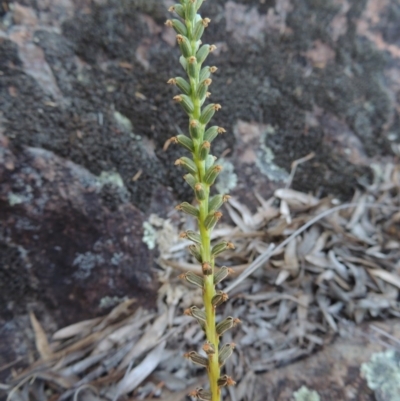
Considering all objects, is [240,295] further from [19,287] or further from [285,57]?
[285,57]

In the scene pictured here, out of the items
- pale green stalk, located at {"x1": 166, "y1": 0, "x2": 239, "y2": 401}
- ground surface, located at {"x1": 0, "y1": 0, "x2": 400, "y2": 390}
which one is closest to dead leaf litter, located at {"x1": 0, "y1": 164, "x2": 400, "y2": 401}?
ground surface, located at {"x1": 0, "y1": 0, "x2": 400, "y2": 390}

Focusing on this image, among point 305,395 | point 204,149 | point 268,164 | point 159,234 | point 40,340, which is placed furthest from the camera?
point 268,164

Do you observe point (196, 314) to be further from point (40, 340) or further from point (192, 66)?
point (40, 340)

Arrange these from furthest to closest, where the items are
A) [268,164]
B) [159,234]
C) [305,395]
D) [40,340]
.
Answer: [268,164], [159,234], [40,340], [305,395]

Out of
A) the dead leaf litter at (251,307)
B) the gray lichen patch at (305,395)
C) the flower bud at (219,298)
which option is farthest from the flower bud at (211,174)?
the gray lichen patch at (305,395)

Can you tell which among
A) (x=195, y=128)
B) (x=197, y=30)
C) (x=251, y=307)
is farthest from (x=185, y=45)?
(x=251, y=307)

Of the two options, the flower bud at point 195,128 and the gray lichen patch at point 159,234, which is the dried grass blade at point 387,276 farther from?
the flower bud at point 195,128

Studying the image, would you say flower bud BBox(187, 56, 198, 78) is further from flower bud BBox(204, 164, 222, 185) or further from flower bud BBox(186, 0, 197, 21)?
flower bud BBox(204, 164, 222, 185)
